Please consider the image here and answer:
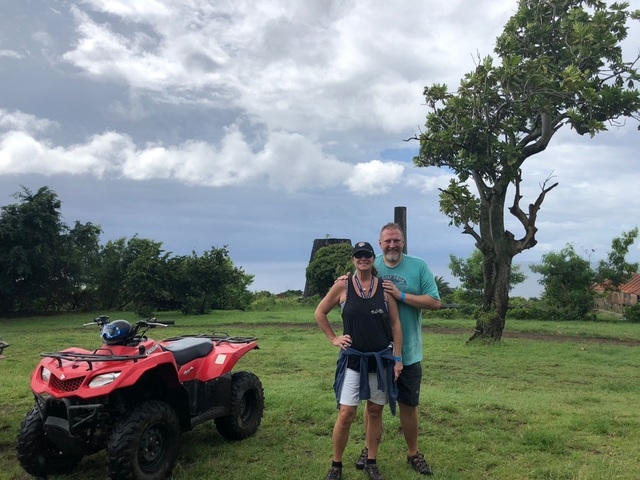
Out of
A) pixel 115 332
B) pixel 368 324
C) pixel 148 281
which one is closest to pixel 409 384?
pixel 368 324

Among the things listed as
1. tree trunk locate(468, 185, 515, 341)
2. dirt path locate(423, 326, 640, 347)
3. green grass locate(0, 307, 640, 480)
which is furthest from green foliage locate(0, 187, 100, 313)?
tree trunk locate(468, 185, 515, 341)

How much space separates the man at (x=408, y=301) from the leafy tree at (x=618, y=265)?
23248mm

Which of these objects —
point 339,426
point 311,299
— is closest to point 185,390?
point 339,426

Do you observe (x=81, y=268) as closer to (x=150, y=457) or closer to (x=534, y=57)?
(x=534, y=57)

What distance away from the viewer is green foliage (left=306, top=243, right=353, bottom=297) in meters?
30.9

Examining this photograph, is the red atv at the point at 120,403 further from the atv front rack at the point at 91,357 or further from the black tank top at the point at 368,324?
the black tank top at the point at 368,324

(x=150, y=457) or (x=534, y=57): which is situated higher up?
(x=534, y=57)

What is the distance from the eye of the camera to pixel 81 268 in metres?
28.2

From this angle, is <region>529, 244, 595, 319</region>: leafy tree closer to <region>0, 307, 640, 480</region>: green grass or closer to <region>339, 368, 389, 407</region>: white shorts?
<region>0, 307, 640, 480</region>: green grass

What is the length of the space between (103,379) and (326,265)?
1068 inches

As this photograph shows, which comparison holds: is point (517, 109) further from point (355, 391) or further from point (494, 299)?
point (355, 391)

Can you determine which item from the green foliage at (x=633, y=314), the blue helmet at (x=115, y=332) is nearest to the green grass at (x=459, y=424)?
the blue helmet at (x=115, y=332)

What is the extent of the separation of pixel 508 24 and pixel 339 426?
1431 centimetres

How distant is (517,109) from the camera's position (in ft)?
46.8
